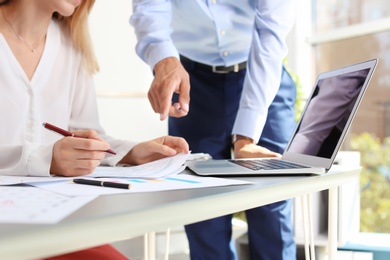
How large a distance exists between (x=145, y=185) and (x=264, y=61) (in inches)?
29.5

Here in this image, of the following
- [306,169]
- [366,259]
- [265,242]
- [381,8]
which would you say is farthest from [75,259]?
[381,8]

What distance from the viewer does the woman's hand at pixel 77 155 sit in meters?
0.71

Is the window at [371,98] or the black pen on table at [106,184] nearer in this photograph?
the black pen on table at [106,184]

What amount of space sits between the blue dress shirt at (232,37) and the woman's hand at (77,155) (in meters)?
0.54

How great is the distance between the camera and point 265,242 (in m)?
1.38

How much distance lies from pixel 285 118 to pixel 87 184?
2.99 ft

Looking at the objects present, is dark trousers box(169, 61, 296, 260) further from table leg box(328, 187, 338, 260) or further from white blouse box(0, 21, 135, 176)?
table leg box(328, 187, 338, 260)

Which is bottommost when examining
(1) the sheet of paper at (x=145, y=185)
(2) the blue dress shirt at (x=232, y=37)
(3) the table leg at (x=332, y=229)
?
(3) the table leg at (x=332, y=229)

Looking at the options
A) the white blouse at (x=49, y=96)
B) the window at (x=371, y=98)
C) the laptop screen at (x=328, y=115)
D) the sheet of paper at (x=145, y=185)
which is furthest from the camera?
the window at (x=371, y=98)

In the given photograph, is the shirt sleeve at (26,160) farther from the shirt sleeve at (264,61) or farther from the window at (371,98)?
the window at (371,98)

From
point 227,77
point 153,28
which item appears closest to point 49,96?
point 153,28

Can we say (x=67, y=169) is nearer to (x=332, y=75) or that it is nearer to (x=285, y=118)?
(x=332, y=75)

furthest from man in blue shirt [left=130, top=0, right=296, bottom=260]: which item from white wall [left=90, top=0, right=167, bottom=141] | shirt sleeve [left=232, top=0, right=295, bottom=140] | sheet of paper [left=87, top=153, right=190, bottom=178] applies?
white wall [left=90, top=0, right=167, bottom=141]

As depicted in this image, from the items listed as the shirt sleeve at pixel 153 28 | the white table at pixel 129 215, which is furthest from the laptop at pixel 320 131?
the shirt sleeve at pixel 153 28
